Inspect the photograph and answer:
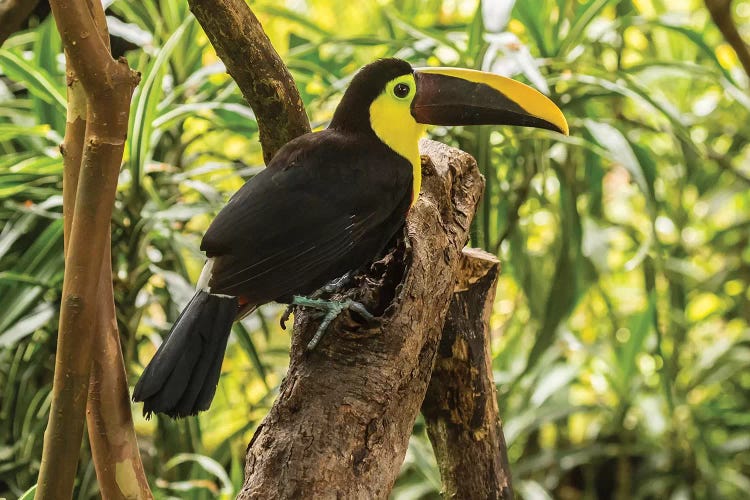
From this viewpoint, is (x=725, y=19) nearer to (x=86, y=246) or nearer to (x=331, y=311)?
(x=331, y=311)

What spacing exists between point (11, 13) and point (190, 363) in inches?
17.5

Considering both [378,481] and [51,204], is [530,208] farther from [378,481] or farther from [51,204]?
[378,481]

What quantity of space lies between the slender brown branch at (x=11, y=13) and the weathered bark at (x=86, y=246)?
0.29 m

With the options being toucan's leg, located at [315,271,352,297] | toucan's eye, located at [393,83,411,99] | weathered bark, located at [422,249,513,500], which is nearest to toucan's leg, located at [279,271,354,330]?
toucan's leg, located at [315,271,352,297]

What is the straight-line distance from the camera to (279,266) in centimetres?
92

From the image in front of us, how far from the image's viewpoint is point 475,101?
111cm

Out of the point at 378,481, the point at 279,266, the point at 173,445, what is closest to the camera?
the point at 378,481

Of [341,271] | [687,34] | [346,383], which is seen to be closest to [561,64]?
[687,34]

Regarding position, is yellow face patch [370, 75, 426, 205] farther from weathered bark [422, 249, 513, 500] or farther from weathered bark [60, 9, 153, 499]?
weathered bark [60, 9, 153, 499]

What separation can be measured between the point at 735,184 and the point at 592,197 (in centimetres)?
60

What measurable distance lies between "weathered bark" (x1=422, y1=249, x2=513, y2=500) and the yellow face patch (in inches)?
6.0

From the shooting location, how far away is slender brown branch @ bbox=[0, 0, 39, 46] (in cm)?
92

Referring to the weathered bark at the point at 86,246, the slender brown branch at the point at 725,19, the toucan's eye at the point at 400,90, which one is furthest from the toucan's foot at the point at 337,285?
the slender brown branch at the point at 725,19

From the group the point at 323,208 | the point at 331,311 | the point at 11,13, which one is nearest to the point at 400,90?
the point at 323,208
